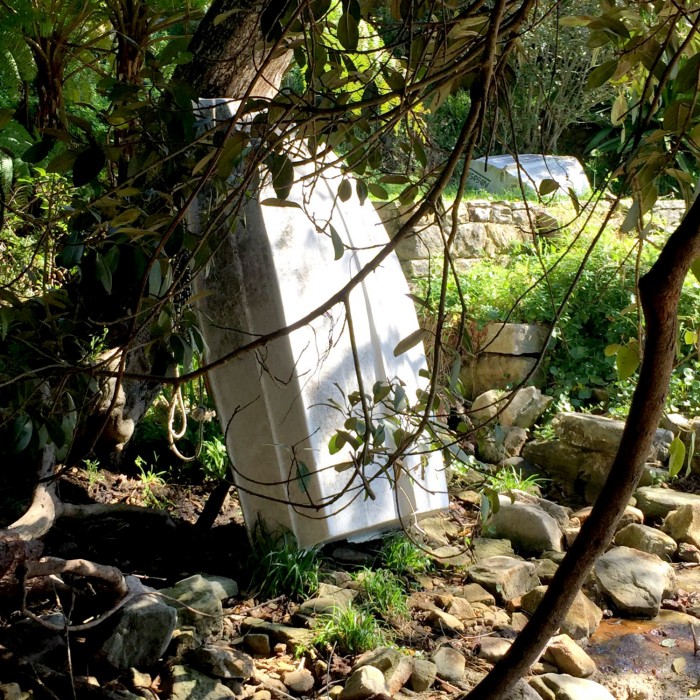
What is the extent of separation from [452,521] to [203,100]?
2.72m

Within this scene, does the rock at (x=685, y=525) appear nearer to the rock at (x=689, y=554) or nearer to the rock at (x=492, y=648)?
the rock at (x=689, y=554)

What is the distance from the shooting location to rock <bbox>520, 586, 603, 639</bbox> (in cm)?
365

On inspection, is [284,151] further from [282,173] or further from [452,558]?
[452,558]

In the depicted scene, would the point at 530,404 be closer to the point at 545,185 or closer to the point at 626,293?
the point at 626,293

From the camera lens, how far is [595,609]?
3906 millimetres

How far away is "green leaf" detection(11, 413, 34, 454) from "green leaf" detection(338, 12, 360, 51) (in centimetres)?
154

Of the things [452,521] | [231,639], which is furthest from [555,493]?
[231,639]

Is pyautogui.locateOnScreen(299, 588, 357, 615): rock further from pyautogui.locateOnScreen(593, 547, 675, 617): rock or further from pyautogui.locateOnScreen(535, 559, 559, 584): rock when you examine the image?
pyautogui.locateOnScreen(593, 547, 675, 617): rock

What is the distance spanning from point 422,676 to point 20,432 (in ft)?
5.51

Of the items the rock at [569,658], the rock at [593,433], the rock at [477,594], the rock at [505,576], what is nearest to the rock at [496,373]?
the rock at [593,433]

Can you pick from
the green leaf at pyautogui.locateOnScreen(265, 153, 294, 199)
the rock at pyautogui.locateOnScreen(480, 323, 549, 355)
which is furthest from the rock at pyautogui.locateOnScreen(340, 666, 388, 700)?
the rock at pyautogui.locateOnScreen(480, 323, 549, 355)

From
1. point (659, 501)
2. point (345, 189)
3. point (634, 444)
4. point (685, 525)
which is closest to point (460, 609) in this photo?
point (685, 525)

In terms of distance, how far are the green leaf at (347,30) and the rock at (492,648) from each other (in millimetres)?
2586

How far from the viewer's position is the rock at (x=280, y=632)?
3.28m
